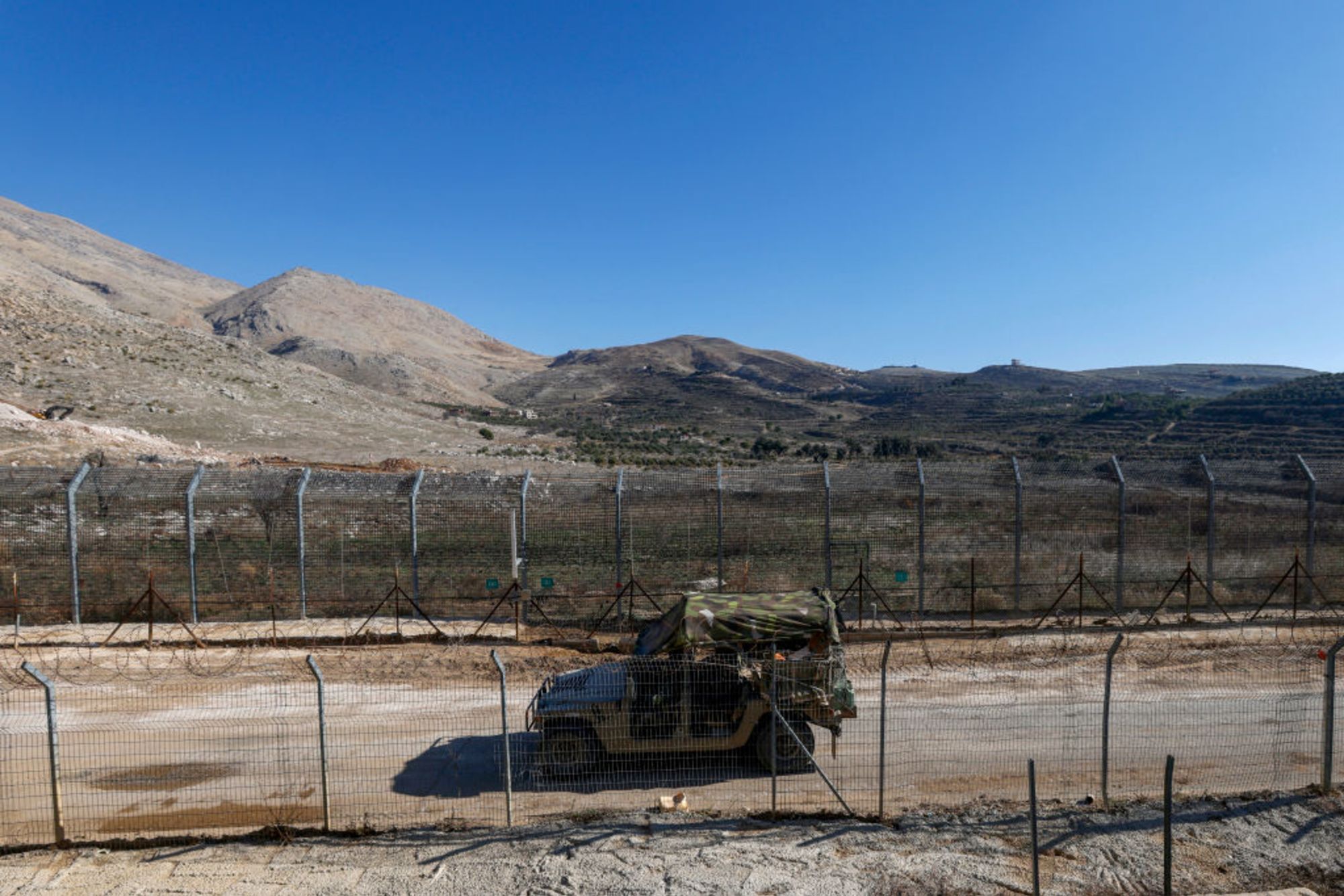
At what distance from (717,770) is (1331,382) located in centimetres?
7934

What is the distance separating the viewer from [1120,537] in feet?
53.3

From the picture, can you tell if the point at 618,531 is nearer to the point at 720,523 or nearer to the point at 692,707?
the point at 720,523

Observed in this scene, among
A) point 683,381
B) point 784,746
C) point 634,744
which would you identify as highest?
point 683,381

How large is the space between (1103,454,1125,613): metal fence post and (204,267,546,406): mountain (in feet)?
287

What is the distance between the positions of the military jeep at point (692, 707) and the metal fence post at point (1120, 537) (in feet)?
32.2

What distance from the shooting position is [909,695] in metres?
11.5

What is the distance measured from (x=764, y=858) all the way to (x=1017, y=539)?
11285mm

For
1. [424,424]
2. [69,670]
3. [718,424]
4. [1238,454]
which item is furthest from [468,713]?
[718,424]

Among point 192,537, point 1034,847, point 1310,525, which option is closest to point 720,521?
point 192,537

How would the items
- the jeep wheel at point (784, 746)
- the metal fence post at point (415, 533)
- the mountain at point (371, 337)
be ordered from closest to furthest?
the jeep wheel at point (784, 746) < the metal fence post at point (415, 533) < the mountain at point (371, 337)

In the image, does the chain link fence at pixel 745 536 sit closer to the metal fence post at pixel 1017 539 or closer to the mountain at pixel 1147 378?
the metal fence post at pixel 1017 539

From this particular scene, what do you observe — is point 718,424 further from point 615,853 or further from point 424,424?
point 615,853

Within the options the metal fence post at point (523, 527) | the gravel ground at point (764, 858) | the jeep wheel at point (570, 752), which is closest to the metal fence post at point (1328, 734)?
the gravel ground at point (764, 858)

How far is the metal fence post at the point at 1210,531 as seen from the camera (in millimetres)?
16234
